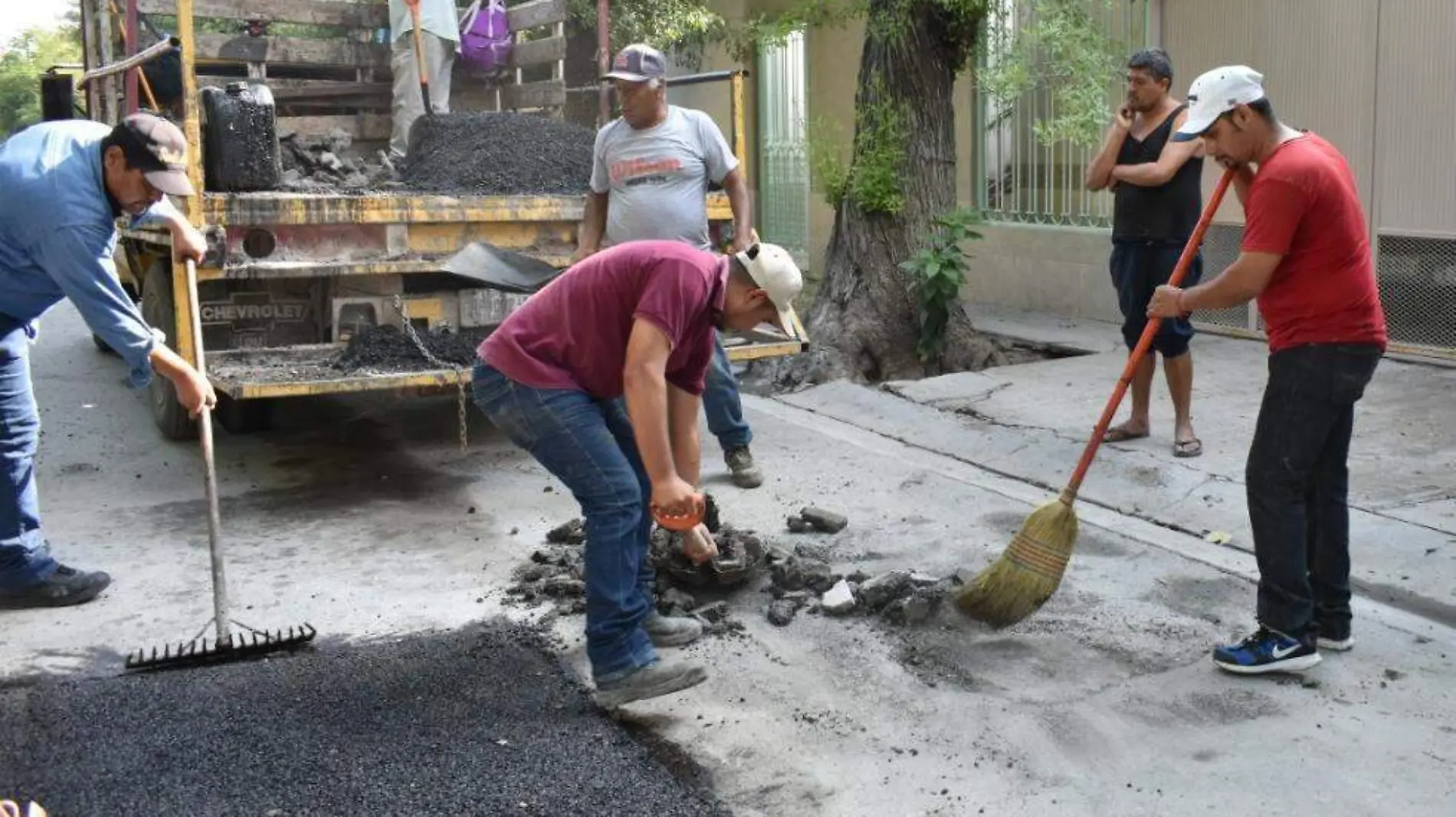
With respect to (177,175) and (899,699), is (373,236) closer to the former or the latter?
(177,175)

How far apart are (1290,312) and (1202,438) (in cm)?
276

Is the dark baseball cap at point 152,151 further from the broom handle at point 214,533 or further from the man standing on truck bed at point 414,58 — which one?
the man standing on truck bed at point 414,58

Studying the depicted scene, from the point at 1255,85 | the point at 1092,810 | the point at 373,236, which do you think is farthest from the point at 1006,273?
the point at 1092,810

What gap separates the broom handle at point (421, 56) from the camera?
8.16 meters

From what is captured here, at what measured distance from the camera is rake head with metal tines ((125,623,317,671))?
4488 millimetres

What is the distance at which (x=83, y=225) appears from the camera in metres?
4.62

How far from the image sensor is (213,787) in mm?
3693

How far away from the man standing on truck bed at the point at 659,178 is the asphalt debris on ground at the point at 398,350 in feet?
2.59

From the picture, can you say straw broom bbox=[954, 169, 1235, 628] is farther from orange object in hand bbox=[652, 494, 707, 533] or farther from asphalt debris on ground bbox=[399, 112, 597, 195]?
asphalt debris on ground bbox=[399, 112, 597, 195]

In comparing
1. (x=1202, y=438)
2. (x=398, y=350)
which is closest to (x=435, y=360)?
(x=398, y=350)

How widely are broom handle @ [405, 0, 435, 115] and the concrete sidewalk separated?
269cm

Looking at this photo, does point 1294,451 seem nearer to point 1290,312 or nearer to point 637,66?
point 1290,312

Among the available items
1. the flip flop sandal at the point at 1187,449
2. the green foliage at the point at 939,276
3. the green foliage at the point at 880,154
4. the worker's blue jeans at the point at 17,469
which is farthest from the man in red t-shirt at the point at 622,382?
the green foliage at the point at 880,154

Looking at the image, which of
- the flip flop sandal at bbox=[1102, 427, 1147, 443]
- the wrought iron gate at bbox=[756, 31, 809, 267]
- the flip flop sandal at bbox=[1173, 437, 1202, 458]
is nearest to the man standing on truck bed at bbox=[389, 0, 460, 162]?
the flip flop sandal at bbox=[1102, 427, 1147, 443]
